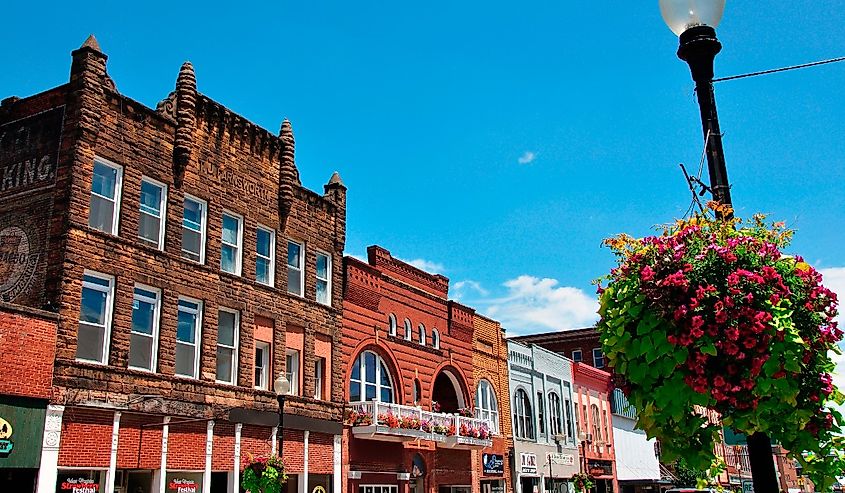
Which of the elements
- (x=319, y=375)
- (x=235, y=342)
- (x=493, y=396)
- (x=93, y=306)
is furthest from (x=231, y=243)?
(x=493, y=396)

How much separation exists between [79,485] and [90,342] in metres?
3.34

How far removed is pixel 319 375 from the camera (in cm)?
2911

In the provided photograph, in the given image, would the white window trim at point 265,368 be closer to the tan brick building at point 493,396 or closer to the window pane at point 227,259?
the window pane at point 227,259

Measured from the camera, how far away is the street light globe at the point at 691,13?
6.71 meters

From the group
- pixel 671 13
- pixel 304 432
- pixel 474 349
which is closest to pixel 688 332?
pixel 671 13

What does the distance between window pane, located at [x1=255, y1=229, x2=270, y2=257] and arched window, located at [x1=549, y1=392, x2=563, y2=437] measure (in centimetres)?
2445

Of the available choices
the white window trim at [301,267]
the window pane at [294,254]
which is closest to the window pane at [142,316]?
the white window trim at [301,267]

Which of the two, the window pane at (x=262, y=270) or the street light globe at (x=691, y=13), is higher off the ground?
the window pane at (x=262, y=270)

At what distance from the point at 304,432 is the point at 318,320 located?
404 cm

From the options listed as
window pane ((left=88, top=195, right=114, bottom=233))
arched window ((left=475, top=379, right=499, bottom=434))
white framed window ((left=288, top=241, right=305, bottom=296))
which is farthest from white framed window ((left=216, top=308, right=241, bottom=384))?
arched window ((left=475, top=379, right=499, bottom=434))

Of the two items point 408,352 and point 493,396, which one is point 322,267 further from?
point 493,396

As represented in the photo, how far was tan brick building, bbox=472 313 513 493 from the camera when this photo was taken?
128 ft

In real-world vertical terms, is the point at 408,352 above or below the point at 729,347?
above

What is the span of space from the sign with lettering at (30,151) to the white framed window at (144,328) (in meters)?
3.72
